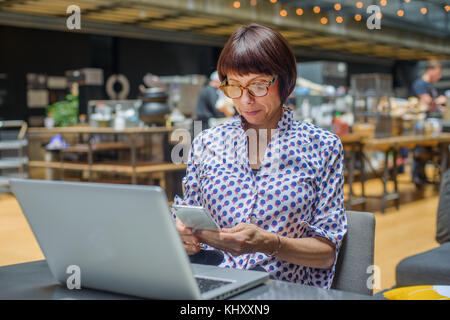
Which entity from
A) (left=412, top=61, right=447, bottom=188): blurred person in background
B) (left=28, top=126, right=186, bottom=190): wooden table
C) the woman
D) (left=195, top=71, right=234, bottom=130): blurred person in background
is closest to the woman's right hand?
the woman

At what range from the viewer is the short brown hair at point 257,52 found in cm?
131

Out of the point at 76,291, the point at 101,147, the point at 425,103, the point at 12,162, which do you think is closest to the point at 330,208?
the point at 76,291

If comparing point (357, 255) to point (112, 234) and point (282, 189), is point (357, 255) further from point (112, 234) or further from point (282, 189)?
A: point (112, 234)

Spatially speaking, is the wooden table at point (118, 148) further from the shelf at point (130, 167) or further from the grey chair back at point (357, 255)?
the grey chair back at point (357, 255)

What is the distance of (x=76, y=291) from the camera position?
36.6 inches

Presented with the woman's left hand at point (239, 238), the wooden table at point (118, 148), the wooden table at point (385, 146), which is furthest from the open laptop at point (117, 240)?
the wooden table at point (385, 146)

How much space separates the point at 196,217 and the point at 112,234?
7.6 inches

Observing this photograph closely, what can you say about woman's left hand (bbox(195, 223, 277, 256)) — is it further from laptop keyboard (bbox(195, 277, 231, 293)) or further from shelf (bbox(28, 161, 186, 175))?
shelf (bbox(28, 161, 186, 175))

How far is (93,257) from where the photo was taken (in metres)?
0.85

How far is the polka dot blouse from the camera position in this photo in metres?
1.28

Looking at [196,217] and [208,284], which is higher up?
[196,217]

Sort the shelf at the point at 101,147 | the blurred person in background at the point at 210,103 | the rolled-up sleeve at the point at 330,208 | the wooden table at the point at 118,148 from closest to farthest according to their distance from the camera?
the rolled-up sleeve at the point at 330,208, the wooden table at the point at 118,148, the shelf at the point at 101,147, the blurred person in background at the point at 210,103
